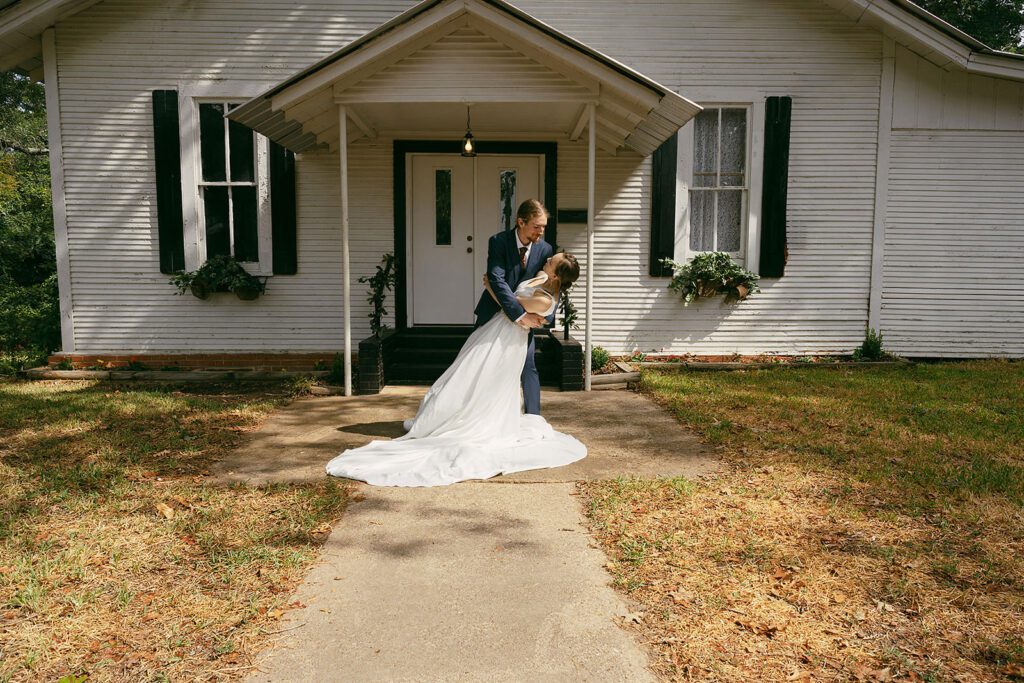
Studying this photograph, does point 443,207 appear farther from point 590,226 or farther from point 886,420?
point 886,420

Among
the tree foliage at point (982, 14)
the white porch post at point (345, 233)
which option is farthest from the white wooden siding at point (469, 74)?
the tree foliage at point (982, 14)

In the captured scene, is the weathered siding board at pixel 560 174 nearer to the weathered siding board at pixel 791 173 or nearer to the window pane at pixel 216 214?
the weathered siding board at pixel 791 173

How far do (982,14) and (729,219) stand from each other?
16890mm

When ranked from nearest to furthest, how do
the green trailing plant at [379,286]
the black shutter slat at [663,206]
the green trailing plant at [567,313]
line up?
the green trailing plant at [379,286] → the green trailing plant at [567,313] → the black shutter slat at [663,206]

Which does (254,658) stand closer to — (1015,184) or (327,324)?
(327,324)

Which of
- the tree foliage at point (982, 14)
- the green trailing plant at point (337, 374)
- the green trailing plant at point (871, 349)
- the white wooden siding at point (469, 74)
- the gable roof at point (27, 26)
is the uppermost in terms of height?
the tree foliage at point (982, 14)

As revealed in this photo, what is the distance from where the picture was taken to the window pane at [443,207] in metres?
9.76

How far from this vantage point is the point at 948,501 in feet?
14.5

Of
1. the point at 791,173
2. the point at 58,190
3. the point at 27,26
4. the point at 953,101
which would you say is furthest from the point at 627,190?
the point at 27,26

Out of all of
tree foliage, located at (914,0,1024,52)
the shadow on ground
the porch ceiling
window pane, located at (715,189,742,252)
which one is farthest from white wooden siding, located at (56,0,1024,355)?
tree foliage, located at (914,0,1024,52)

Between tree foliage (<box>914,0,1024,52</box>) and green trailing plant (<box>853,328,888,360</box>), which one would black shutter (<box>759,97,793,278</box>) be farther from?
tree foliage (<box>914,0,1024,52</box>)

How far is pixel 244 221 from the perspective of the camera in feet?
30.9

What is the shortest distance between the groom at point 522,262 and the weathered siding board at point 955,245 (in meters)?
6.15

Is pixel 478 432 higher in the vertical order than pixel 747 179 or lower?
lower
